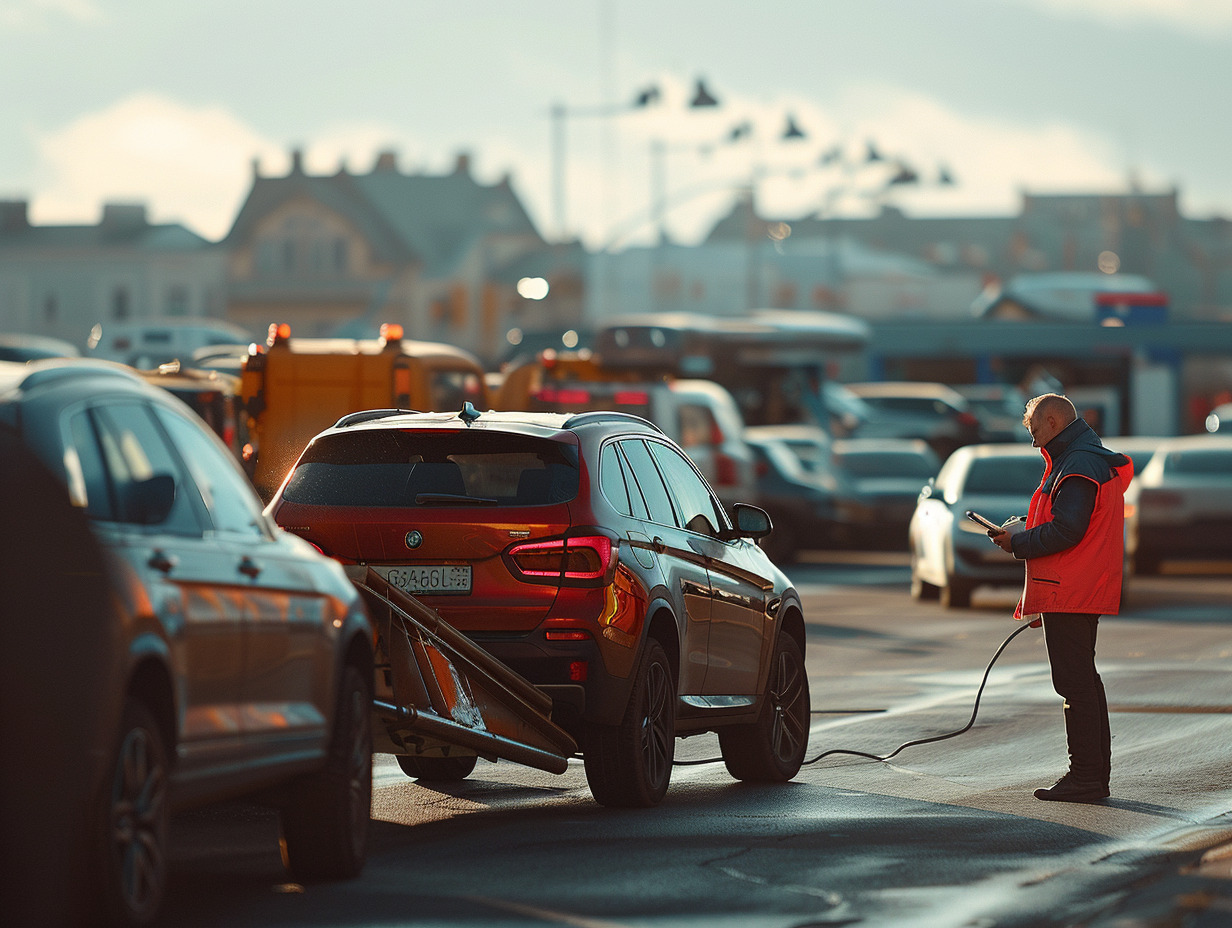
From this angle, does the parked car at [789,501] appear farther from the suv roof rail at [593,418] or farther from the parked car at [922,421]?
the suv roof rail at [593,418]

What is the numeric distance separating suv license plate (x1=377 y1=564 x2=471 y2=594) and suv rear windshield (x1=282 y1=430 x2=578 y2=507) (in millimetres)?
272

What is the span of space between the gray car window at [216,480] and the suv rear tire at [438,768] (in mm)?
3904

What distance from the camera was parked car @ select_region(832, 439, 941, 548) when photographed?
32375mm

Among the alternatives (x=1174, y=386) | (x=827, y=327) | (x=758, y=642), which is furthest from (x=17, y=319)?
(x=758, y=642)

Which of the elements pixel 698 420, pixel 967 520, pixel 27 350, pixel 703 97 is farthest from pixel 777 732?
pixel 703 97

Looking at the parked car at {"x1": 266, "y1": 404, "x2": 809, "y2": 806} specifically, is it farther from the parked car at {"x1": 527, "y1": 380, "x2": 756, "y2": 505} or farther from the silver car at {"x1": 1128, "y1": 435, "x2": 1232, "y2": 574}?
the silver car at {"x1": 1128, "y1": 435, "x2": 1232, "y2": 574}

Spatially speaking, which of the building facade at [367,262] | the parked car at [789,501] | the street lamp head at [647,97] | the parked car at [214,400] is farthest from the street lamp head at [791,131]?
the building facade at [367,262]

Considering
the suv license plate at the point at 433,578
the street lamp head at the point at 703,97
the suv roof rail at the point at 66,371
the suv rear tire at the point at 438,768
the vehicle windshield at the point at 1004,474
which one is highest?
the street lamp head at the point at 703,97

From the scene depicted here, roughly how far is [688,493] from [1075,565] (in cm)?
177

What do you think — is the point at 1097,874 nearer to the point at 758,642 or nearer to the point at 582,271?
the point at 758,642

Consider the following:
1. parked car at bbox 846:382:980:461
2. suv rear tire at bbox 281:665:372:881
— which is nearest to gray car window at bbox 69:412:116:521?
suv rear tire at bbox 281:665:372:881

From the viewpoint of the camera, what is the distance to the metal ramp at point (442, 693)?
9.27 m

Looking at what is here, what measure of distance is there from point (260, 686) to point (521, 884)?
127 cm

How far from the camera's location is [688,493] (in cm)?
1147
